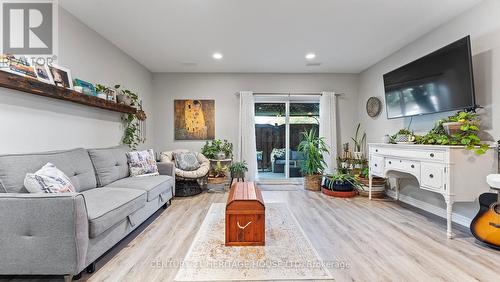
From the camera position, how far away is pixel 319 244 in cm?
226

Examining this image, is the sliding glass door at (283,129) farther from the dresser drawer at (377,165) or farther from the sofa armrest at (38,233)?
the sofa armrest at (38,233)

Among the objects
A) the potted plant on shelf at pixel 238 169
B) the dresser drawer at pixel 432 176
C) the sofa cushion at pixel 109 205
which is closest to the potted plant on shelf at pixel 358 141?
the dresser drawer at pixel 432 176

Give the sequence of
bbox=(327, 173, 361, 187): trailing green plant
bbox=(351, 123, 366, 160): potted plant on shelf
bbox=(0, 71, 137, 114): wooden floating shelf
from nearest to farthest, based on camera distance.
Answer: bbox=(0, 71, 137, 114): wooden floating shelf → bbox=(327, 173, 361, 187): trailing green plant → bbox=(351, 123, 366, 160): potted plant on shelf

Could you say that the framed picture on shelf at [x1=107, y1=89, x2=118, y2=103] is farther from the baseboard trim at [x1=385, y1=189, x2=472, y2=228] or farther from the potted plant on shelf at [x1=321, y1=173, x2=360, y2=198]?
the baseboard trim at [x1=385, y1=189, x2=472, y2=228]

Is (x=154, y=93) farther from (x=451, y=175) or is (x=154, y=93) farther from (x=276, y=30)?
(x=451, y=175)

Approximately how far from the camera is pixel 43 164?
2064 millimetres

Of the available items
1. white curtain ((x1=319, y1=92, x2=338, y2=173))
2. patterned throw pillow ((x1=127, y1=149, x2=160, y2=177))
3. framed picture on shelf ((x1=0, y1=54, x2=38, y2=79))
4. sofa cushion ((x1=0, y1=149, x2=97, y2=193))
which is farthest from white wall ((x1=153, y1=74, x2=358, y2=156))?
framed picture on shelf ((x1=0, y1=54, x2=38, y2=79))

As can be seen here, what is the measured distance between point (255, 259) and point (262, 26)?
2725 mm

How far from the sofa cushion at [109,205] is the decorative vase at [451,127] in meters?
3.46

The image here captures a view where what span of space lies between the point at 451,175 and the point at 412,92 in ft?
4.44

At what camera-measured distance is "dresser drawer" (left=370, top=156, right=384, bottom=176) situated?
11.5 feet

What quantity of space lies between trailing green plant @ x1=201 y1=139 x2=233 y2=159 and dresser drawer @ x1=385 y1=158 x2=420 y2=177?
2.96m

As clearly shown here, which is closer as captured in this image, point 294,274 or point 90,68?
point 294,274

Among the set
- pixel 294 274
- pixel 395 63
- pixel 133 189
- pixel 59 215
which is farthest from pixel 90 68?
pixel 395 63
